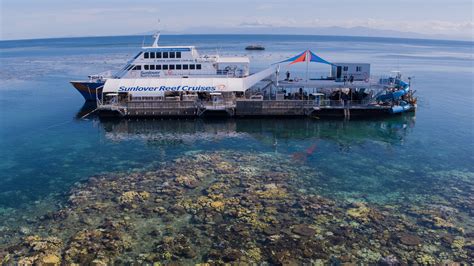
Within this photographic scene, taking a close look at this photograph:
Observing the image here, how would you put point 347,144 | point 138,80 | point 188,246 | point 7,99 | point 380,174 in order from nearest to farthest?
point 188,246
point 380,174
point 347,144
point 138,80
point 7,99

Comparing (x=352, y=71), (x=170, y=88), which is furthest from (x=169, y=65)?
(x=352, y=71)

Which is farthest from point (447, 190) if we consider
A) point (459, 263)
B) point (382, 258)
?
point (382, 258)

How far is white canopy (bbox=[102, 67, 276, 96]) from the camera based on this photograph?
51188mm

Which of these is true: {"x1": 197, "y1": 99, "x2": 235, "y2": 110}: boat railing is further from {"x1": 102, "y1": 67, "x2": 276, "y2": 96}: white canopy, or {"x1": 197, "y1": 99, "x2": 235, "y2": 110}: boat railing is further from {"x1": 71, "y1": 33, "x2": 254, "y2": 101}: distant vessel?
{"x1": 71, "y1": 33, "x2": 254, "y2": 101}: distant vessel

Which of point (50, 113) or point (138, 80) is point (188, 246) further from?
point (50, 113)

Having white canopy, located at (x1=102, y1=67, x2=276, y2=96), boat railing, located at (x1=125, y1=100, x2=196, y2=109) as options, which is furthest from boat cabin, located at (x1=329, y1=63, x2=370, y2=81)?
boat railing, located at (x1=125, y1=100, x2=196, y2=109)

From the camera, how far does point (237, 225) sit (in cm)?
2314

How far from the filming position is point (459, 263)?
19578 millimetres

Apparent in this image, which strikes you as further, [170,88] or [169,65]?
[169,65]

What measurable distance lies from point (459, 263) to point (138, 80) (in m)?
43.7

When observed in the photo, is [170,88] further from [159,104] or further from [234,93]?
[234,93]

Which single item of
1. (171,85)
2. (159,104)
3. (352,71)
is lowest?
(159,104)

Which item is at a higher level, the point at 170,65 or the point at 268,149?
the point at 170,65

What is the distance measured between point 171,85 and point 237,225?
32073 mm
